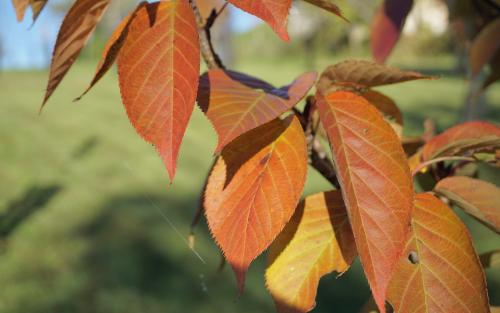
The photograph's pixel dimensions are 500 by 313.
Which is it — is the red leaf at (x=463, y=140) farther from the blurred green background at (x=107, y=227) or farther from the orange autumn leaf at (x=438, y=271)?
the blurred green background at (x=107, y=227)

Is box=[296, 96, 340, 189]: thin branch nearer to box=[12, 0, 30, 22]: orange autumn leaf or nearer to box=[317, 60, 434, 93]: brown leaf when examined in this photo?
box=[317, 60, 434, 93]: brown leaf

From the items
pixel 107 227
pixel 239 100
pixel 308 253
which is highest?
pixel 239 100

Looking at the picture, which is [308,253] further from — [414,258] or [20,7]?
[20,7]

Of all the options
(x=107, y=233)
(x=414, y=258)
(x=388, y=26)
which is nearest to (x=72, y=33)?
(x=414, y=258)

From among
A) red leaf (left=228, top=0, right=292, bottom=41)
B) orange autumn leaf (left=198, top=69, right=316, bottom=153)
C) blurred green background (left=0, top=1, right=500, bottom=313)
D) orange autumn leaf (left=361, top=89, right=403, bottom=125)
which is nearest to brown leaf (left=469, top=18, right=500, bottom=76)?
blurred green background (left=0, top=1, right=500, bottom=313)

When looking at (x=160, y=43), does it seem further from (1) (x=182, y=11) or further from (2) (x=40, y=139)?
(2) (x=40, y=139)

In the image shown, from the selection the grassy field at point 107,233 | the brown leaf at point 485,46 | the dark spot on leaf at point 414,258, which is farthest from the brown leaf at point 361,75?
the grassy field at point 107,233

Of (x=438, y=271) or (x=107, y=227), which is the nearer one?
(x=438, y=271)
